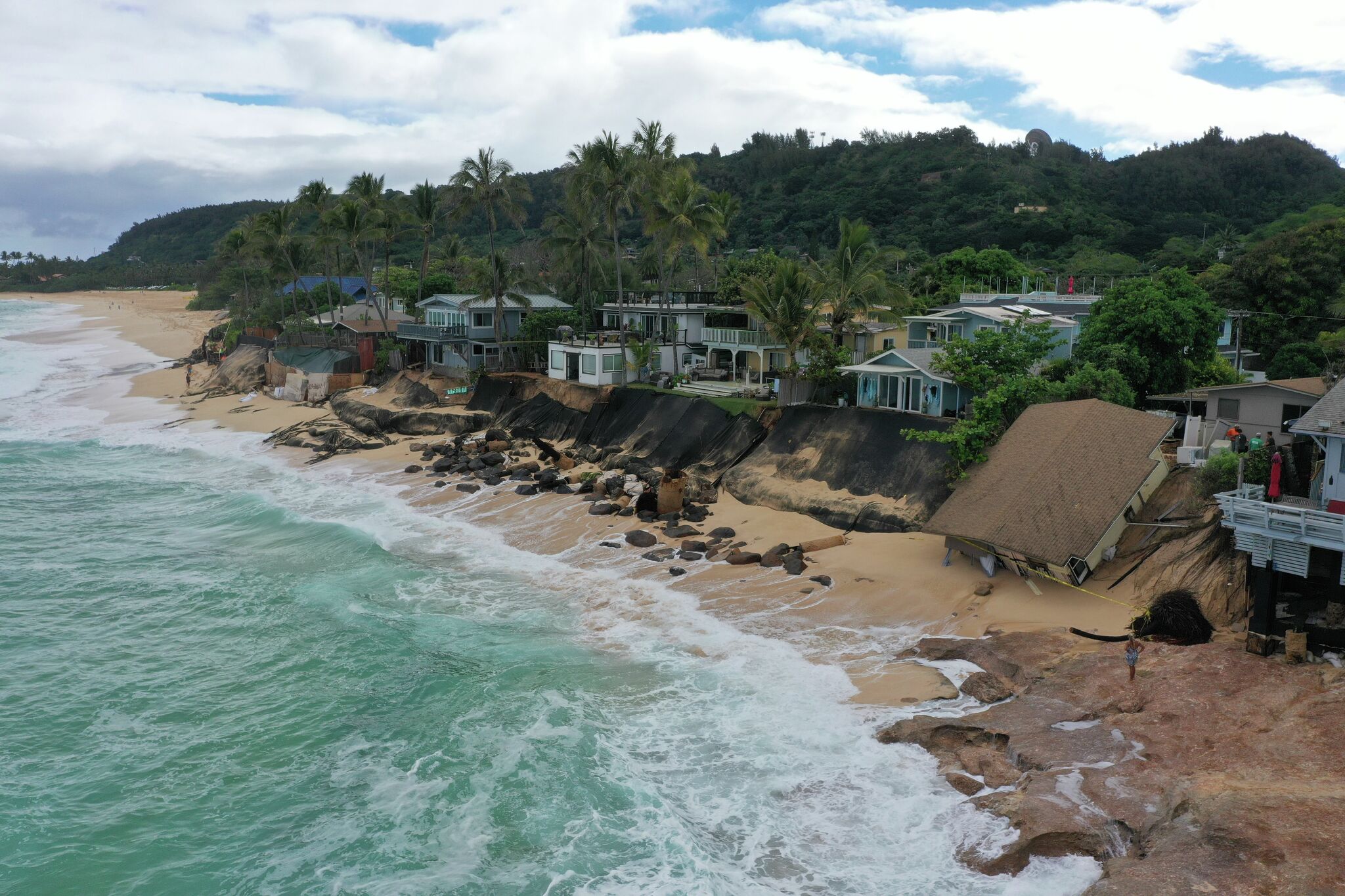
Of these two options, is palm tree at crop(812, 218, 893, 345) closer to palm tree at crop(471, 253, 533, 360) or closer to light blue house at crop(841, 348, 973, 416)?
light blue house at crop(841, 348, 973, 416)

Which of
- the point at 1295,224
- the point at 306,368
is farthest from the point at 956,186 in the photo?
the point at 306,368

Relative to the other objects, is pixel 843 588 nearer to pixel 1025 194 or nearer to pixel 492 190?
pixel 492 190

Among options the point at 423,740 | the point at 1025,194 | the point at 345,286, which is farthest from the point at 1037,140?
the point at 423,740

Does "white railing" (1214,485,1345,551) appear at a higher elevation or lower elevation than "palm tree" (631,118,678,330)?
lower

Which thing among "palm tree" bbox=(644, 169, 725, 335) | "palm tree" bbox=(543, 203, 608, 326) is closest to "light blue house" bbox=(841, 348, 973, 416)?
"palm tree" bbox=(644, 169, 725, 335)

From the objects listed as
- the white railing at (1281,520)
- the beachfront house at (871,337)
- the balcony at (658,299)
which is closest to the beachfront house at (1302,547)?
the white railing at (1281,520)

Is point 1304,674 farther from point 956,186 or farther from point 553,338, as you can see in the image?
point 956,186
